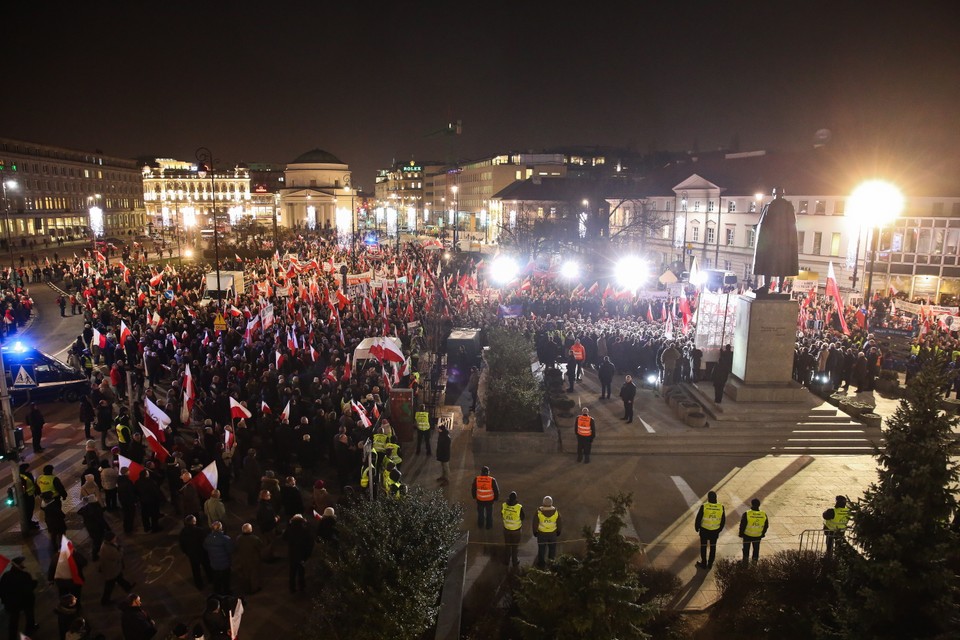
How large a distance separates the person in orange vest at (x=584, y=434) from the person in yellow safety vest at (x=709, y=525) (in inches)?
151

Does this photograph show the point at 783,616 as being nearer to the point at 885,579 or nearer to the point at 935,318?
the point at 885,579

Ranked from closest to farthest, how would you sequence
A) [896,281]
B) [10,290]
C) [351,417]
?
1. [351,417]
2. [10,290]
3. [896,281]

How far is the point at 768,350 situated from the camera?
16812 mm

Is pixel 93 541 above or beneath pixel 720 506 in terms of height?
beneath

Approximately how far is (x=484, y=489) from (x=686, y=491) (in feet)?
14.9

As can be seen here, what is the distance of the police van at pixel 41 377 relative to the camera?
18.2 m

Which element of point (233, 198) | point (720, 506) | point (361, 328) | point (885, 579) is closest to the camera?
point (885, 579)

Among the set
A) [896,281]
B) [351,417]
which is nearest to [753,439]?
[351,417]

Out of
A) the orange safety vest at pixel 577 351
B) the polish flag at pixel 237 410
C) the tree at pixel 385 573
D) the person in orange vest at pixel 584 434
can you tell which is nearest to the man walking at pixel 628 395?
the person in orange vest at pixel 584 434

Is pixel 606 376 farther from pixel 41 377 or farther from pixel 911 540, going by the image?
pixel 41 377

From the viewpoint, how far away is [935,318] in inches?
1008

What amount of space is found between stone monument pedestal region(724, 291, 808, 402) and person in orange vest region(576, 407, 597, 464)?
4866mm

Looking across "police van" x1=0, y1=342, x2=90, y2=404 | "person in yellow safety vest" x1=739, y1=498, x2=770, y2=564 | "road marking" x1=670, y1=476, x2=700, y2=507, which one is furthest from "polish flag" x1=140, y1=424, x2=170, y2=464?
"person in yellow safety vest" x1=739, y1=498, x2=770, y2=564

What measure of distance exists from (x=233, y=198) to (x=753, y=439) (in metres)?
161
